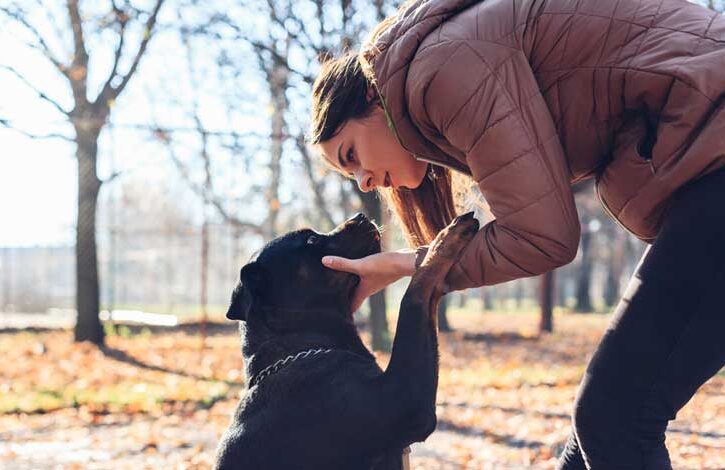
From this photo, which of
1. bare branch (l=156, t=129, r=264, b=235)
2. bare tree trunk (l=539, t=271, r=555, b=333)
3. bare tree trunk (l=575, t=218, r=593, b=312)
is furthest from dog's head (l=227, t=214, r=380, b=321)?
bare tree trunk (l=575, t=218, r=593, b=312)

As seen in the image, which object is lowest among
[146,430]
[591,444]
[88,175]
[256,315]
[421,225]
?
[146,430]

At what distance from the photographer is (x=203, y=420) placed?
5.60 m

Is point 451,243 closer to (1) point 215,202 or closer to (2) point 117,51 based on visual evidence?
(2) point 117,51

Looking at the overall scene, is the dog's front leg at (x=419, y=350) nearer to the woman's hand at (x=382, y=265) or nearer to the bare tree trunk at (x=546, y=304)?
the woman's hand at (x=382, y=265)

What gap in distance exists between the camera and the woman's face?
2150 mm

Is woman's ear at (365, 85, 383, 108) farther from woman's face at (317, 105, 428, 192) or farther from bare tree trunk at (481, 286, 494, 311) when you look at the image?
bare tree trunk at (481, 286, 494, 311)

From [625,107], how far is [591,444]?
0.80 meters

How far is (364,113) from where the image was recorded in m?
2.13

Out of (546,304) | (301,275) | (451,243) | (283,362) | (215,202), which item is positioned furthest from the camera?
(215,202)

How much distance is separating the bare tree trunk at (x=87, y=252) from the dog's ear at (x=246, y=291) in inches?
303

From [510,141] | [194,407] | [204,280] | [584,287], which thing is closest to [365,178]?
[510,141]

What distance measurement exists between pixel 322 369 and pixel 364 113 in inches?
30.8

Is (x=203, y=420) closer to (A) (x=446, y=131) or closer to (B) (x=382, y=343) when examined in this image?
(B) (x=382, y=343)

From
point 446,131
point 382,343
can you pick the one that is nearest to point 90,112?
point 382,343
